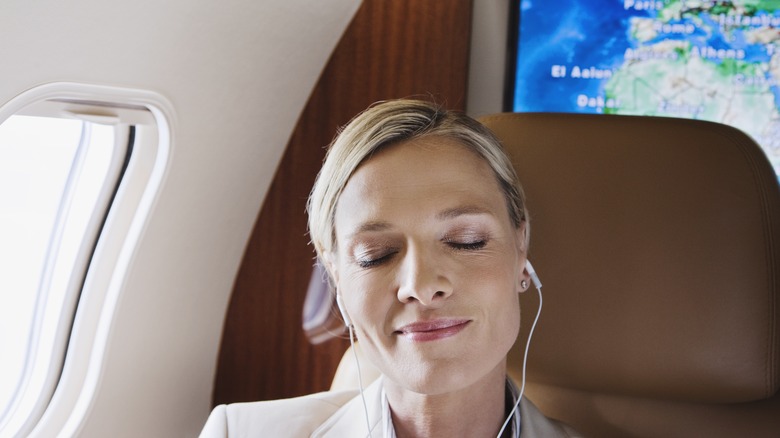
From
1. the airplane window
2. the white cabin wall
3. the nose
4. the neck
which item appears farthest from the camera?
the airplane window

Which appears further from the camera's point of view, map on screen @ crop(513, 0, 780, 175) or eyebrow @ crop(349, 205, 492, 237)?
map on screen @ crop(513, 0, 780, 175)

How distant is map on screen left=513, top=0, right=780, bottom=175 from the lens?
123 inches

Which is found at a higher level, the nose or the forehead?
the forehead

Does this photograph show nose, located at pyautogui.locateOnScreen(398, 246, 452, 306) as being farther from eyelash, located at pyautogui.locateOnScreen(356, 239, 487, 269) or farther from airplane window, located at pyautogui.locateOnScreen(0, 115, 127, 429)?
airplane window, located at pyautogui.locateOnScreen(0, 115, 127, 429)

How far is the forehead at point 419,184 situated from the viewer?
158 cm

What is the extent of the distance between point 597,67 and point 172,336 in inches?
73.4

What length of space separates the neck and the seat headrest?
30cm

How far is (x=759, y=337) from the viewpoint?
71.5 inches

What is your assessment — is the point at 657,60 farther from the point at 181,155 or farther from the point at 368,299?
the point at 368,299

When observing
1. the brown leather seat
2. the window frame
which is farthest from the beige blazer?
the window frame

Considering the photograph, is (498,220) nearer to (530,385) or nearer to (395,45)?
(530,385)

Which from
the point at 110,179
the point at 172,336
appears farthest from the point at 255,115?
the point at 172,336

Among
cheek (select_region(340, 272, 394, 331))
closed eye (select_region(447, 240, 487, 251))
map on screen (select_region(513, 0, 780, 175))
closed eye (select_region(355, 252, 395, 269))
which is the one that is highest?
map on screen (select_region(513, 0, 780, 175))

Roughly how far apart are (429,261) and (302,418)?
22.0 inches
